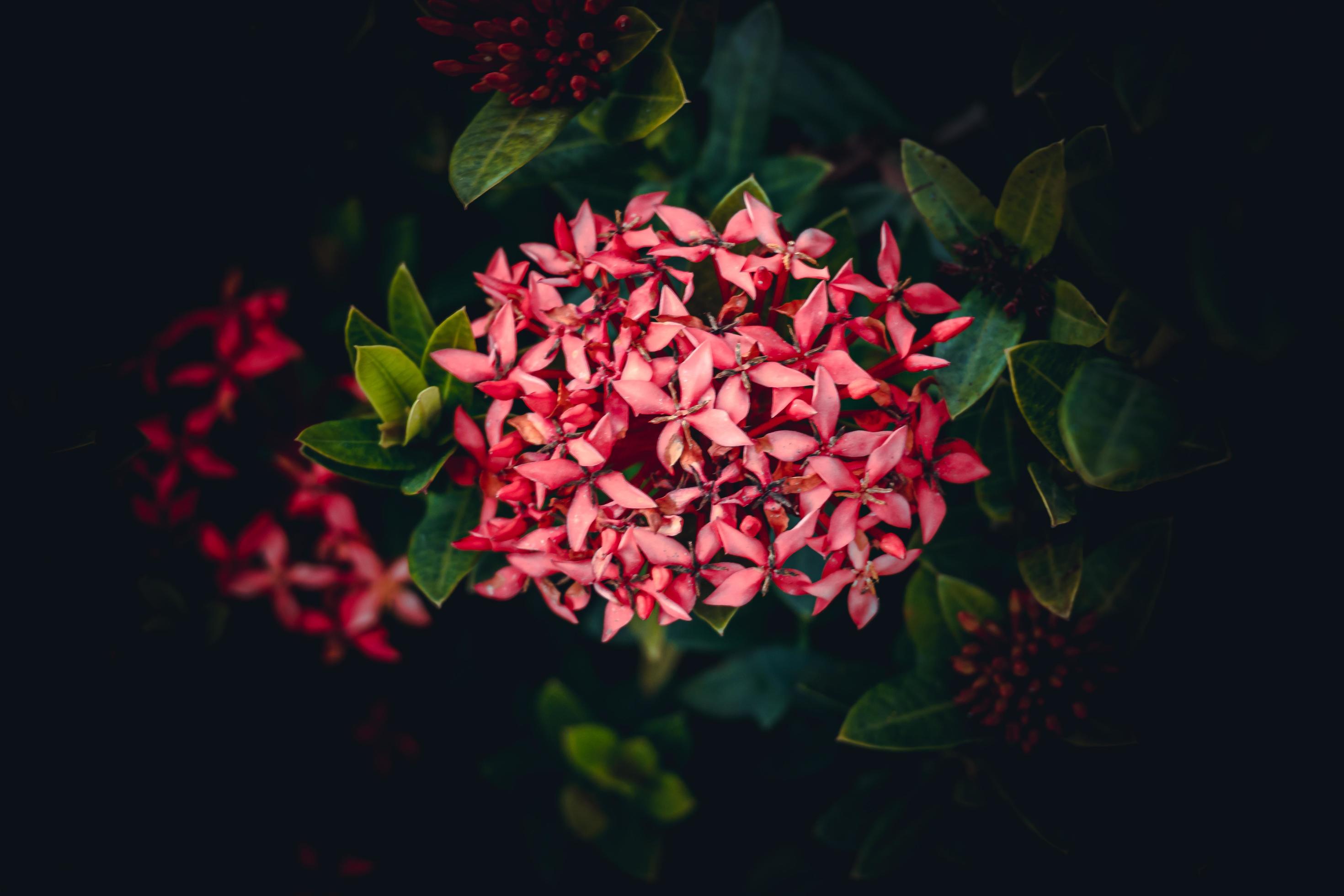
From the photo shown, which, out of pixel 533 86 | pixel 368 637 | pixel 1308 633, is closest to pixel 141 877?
pixel 368 637

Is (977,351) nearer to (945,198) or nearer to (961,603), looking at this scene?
(945,198)

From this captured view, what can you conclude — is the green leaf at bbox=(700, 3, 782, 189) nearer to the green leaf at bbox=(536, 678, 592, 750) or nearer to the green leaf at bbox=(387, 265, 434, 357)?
the green leaf at bbox=(387, 265, 434, 357)

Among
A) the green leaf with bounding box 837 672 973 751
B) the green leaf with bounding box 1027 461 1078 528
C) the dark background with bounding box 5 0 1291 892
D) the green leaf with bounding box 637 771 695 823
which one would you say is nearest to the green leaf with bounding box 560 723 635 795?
the green leaf with bounding box 637 771 695 823

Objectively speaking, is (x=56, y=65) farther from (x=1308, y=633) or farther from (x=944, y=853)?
(x=1308, y=633)

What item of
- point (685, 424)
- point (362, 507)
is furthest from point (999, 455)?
point (362, 507)

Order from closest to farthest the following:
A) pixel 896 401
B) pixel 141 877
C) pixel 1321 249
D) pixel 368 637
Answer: pixel 1321 249
pixel 896 401
pixel 368 637
pixel 141 877

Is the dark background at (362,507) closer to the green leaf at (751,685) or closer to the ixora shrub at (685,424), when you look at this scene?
the green leaf at (751,685)

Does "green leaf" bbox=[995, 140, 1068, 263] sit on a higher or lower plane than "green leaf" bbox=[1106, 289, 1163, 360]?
higher
